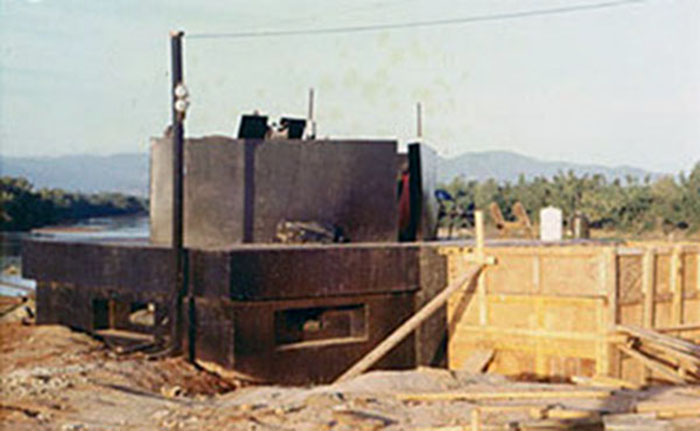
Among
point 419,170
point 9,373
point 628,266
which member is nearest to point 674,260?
point 628,266

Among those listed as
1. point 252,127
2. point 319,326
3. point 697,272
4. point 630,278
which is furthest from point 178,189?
point 697,272

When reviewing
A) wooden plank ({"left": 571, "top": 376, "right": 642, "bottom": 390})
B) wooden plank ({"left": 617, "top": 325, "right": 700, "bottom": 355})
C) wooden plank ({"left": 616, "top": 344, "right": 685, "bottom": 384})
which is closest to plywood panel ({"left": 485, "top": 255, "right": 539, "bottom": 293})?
wooden plank ({"left": 617, "top": 325, "right": 700, "bottom": 355})

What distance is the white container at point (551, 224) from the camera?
21797mm

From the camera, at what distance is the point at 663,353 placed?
52.9 ft

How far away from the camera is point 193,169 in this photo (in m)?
17.3

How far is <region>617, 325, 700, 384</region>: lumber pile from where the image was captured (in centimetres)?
1401

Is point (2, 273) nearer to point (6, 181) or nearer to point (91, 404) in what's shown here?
point (91, 404)

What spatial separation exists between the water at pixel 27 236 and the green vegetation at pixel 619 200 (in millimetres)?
20117

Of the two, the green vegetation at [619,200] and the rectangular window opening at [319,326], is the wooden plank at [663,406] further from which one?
the green vegetation at [619,200]

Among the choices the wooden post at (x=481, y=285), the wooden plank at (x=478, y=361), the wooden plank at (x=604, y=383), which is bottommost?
the wooden plank at (x=478, y=361)

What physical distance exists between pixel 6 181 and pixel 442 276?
163ft

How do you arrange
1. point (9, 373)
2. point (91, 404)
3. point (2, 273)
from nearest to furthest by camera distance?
point (91, 404) → point (9, 373) → point (2, 273)

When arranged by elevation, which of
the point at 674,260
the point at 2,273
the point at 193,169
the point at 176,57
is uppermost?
the point at 176,57

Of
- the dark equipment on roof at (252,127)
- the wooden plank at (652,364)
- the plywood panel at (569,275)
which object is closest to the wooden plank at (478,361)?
the plywood panel at (569,275)
